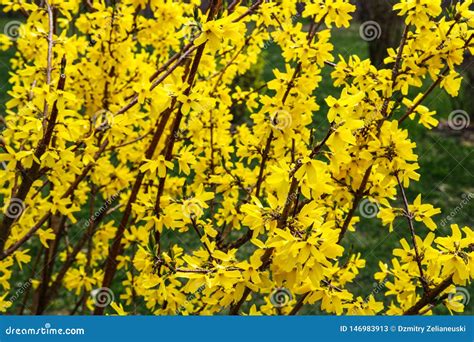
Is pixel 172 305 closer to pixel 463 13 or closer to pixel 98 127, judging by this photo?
pixel 98 127

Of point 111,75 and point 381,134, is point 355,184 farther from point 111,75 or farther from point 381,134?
point 111,75

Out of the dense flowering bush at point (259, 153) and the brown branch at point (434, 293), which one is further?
the brown branch at point (434, 293)

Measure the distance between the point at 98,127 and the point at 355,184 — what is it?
108 cm

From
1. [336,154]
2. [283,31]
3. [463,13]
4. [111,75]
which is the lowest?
[111,75]

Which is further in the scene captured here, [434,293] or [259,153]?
[259,153]

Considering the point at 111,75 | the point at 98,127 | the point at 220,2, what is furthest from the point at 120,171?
the point at 220,2

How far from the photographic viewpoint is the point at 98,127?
2.23 metres

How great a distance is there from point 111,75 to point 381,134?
1.81m

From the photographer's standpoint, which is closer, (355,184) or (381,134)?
(381,134)

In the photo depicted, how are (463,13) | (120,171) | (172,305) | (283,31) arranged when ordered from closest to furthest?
(463,13) → (172,305) → (283,31) → (120,171)

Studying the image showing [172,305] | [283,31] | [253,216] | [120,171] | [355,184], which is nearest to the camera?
[253,216]

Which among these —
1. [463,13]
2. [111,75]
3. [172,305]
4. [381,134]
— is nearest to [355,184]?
[381,134]

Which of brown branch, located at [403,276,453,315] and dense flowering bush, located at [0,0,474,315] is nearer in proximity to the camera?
dense flowering bush, located at [0,0,474,315]

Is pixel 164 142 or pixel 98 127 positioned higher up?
pixel 98 127
